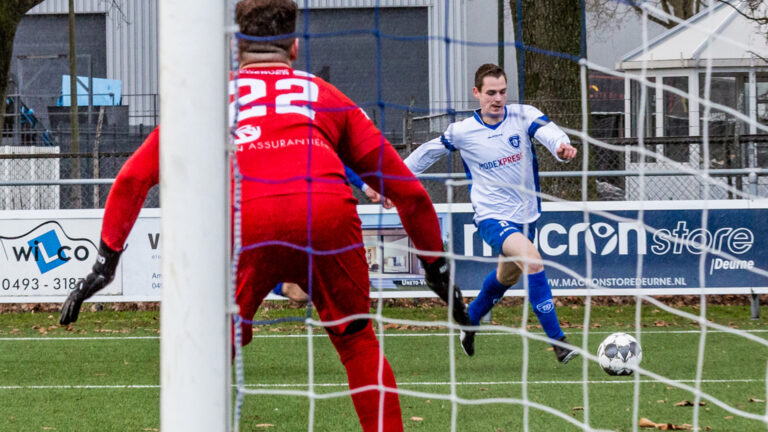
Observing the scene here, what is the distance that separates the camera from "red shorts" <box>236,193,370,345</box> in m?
3.12

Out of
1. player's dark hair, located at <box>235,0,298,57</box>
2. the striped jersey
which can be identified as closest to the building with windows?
the striped jersey

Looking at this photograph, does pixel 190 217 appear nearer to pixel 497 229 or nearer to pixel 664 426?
pixel 664 426

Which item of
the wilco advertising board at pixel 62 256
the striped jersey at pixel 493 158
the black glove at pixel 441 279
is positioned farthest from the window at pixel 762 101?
the black glove at pixel 441 279

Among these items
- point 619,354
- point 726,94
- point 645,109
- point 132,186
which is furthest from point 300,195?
point 726,94

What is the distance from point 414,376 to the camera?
702cm

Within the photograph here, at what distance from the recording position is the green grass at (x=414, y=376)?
5.43 meters

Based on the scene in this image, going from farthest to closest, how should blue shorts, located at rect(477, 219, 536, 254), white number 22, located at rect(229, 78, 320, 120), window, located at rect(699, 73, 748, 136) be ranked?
window, located at rect(699, 73, 748, 136)
blue shorts, located at rect(477, 219, 536, 254)
white number 22, located at rect(229, 78, 320, 120)

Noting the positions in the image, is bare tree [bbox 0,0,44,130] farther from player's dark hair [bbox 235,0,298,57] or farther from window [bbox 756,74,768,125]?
player's dark hair [bbox 235,0,298,57]

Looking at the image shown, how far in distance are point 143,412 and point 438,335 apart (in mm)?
4200

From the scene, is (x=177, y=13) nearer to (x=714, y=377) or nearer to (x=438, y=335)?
(x=714, y=377)

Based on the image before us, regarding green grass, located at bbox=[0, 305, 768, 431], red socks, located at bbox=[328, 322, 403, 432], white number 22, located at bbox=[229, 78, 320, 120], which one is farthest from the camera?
green grass, located at bbox=[0, 305, 768, 431]

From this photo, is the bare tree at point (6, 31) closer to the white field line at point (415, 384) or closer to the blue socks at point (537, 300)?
the white field line at point (415, 384)

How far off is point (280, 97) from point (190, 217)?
793mm

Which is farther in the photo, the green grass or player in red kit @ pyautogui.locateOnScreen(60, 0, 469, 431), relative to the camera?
the green grass
